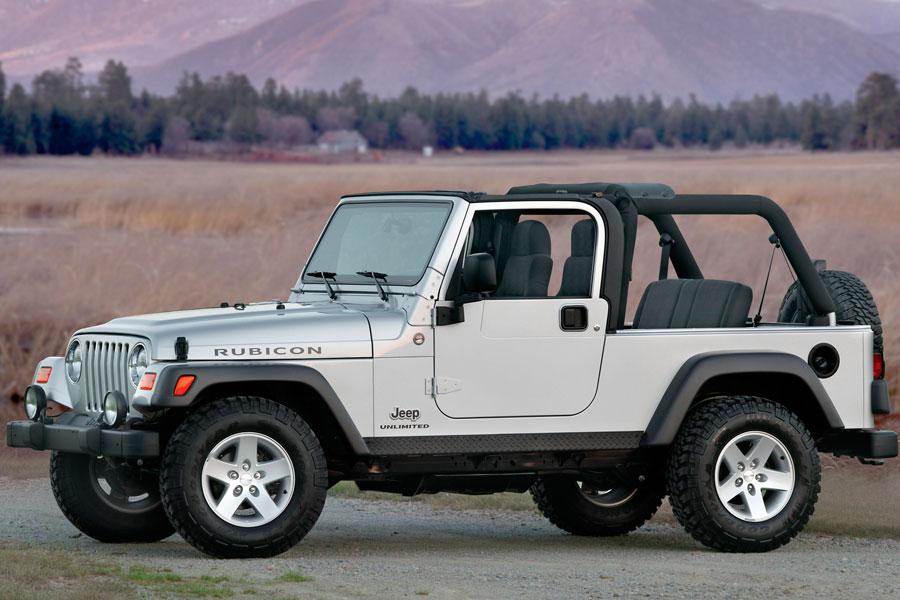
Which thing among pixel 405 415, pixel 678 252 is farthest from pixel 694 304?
pixel 405 415

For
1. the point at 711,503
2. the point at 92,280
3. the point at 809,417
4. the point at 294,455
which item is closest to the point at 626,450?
the point at 711,503

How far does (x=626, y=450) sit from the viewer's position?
941 centimetres

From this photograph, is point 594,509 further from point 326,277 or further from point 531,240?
point 326,277

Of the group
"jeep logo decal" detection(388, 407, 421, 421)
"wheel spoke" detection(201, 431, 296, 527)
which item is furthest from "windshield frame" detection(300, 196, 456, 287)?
"wheel spoke" detection(201, 431, 296, 527)

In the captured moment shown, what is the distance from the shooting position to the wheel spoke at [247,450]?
8.70 m

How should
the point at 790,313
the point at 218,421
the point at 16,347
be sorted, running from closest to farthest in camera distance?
the point at 218,421, the point at 790,313, the point at 16,347

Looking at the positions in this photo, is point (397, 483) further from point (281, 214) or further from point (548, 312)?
point (281, 214)

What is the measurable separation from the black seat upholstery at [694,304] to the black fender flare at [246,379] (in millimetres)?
2192

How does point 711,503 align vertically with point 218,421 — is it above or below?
below

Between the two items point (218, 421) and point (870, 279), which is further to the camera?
point (870, 279)

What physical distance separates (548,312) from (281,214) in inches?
1166

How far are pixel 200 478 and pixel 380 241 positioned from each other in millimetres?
1821

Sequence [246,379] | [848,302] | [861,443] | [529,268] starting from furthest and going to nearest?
1. [848,302]
2. [861,443]
3. [529,268]
4. [246,379]

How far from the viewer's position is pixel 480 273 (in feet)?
28.7
